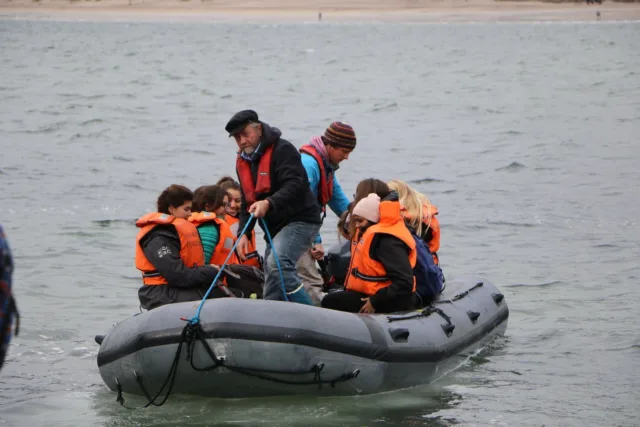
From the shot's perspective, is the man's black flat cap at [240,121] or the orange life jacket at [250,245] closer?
the man's black flat cap at [240,121]

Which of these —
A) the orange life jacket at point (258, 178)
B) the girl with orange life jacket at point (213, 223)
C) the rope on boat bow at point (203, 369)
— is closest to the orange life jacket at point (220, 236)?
the girl with orange life jacket at point (213, 223)

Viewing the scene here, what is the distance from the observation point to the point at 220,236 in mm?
6949

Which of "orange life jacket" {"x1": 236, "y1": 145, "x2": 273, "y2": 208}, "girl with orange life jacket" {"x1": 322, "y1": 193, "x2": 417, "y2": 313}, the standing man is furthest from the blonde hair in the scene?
"orange life jacket" {"x1": 236, "y1": 145, "x2": 273, "y2": 208}

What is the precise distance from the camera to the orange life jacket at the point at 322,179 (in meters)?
7.08

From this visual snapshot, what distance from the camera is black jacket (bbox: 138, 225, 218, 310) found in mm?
6648

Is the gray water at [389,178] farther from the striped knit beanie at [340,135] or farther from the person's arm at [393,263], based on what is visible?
the striped knit beanie at [340,135]

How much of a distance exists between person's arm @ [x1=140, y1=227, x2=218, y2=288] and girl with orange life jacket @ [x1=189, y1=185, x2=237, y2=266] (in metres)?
0.22

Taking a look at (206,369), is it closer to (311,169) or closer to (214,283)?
(214,283)

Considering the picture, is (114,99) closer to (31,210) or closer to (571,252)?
(31,210)

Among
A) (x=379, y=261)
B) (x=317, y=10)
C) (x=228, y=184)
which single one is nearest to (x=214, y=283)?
(x=379, y=261)

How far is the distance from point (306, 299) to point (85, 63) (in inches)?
1566

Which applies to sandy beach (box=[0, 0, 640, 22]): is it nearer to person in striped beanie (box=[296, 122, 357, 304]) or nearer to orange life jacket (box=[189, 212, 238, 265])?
person in striped beanie (box=[296, 122, 357, 304])

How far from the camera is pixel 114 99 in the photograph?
3123 cm

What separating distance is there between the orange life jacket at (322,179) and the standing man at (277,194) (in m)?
0.29
